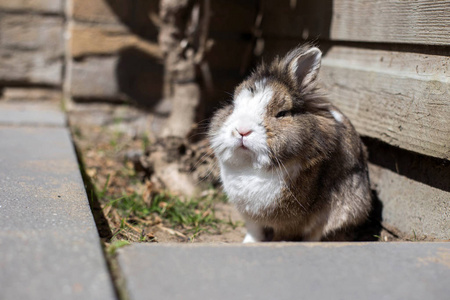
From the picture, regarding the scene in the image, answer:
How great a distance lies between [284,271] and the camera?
1648mm

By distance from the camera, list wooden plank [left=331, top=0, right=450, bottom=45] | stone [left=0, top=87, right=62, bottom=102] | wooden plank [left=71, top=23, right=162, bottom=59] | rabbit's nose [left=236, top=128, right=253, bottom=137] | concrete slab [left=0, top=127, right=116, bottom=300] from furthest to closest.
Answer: stone [left=0, top=87, right=62, bottom=102], wooden plank [left=71, top=23, right=162, bottom=59], wooden plank [left=331, top=0, right=450, bottom=45], rabbit's nose [left=236, top=128, right=253, bottom=137], concrete slab [left=0, top=127, right=116, bottom=300]

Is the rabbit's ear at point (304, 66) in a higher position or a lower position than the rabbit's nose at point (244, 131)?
higher

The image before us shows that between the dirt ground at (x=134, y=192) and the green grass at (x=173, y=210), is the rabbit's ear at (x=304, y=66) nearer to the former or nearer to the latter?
the dirt ground at (x=134, y=192)

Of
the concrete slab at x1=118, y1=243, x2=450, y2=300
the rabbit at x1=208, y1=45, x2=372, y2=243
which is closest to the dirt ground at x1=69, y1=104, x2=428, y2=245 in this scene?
the rabbit at x1=208, y1=45, x2=372, y2=243

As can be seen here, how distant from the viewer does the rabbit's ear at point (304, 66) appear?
2346 millimetres

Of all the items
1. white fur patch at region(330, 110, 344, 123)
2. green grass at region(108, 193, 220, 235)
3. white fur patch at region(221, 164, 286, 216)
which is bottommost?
green grass at region(108, 193, 220, 235)

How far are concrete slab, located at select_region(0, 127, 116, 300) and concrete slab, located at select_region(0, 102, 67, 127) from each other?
2.62ft

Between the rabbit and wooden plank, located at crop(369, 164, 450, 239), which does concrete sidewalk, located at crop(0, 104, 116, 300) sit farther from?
wooden plank, located at crop(369, 164, 450, 239)

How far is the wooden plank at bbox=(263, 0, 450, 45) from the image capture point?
7.98 feet

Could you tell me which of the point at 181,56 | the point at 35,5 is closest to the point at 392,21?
the point at 181,56

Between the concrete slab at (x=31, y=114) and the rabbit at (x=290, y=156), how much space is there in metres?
1.90

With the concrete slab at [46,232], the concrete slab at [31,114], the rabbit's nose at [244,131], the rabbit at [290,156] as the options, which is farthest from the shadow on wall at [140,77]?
the rabbit's nose at [244,131]

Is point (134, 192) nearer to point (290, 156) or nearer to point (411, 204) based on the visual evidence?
point (290, 156)

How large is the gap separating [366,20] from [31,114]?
2.88 meters
